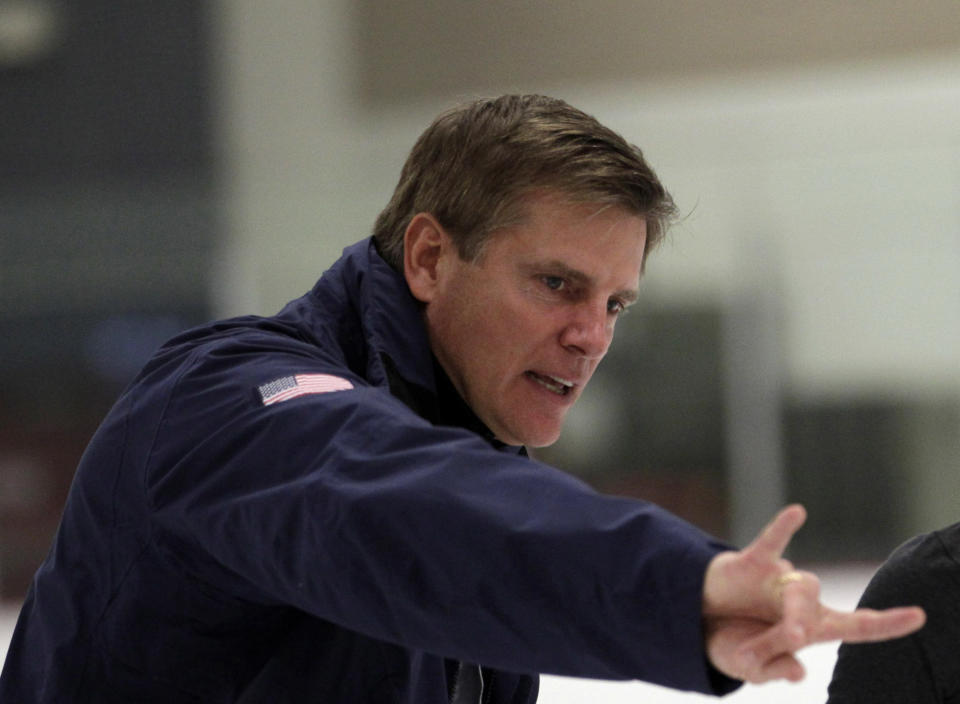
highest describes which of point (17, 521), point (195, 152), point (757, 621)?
point (757, 621)

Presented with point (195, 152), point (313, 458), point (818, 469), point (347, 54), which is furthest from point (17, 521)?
point (313, 458)

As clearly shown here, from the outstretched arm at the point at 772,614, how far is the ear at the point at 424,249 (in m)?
0.85

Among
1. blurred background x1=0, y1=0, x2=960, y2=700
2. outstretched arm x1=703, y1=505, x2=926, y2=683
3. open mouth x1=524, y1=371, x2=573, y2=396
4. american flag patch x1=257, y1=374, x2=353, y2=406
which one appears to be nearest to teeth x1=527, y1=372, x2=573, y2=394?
open mouth x1=524, y1=371, x2=573, y2=396

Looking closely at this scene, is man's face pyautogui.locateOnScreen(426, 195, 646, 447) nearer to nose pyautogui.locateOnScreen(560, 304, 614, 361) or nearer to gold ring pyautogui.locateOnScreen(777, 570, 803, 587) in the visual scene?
nose pyautogui.locateOnScreen(560, 304, 614, 361)

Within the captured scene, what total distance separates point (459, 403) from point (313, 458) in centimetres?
62

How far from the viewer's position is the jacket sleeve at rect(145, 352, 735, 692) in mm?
968

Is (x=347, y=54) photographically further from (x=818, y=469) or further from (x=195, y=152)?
(x=818, y=469)

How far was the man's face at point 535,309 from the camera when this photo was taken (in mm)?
1632

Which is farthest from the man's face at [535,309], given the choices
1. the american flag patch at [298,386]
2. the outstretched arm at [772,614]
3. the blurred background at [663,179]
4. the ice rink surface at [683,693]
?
the blurred background at [663,179]

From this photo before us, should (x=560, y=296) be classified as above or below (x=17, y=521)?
above

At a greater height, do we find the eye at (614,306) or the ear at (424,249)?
the ear at (424,249)

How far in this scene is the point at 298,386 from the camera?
1237mm

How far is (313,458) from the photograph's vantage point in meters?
1.14

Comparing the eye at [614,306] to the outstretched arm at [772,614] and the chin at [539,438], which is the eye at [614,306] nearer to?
the chin at [539,438]
